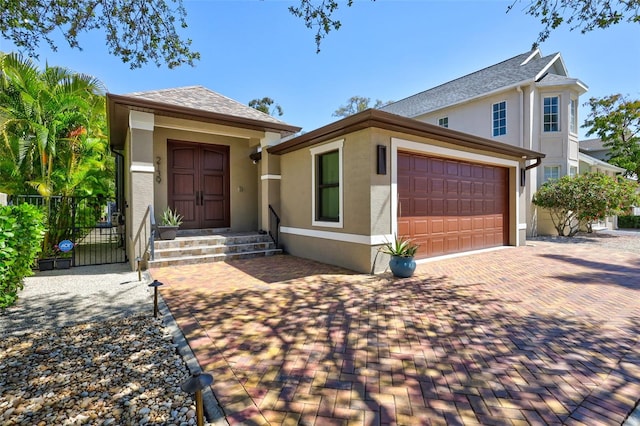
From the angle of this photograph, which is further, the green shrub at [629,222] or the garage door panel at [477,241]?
the green shrub at [629,222]

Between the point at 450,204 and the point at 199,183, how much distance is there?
7.17 metres

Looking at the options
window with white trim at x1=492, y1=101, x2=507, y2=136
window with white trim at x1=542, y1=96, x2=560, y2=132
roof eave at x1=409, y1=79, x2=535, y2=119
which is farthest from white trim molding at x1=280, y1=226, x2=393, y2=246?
window with white trim at x1=542, y1=96, x2=560, y2=132

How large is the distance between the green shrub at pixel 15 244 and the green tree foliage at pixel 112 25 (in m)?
2.60

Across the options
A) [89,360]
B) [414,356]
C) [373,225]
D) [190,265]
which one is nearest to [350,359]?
[414,356]

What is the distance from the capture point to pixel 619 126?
798 inches

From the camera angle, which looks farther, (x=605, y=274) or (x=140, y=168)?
(x=140, y=168)

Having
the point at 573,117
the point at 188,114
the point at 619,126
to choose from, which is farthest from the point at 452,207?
the point at 619,126

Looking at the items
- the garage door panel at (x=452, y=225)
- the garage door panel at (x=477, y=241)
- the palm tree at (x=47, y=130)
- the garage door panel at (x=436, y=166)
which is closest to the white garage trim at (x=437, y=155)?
the garage door panel at (x=436, y=166)

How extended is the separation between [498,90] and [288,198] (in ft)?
36.5

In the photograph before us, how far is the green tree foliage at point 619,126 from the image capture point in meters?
19.6

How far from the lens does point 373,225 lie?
6145mm

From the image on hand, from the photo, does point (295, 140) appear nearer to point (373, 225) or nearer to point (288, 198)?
point (288, 198)

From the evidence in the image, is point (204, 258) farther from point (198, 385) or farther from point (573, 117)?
point (573, 117)

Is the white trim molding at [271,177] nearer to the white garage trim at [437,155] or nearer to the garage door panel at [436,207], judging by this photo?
the white garage trim at [437,155]
